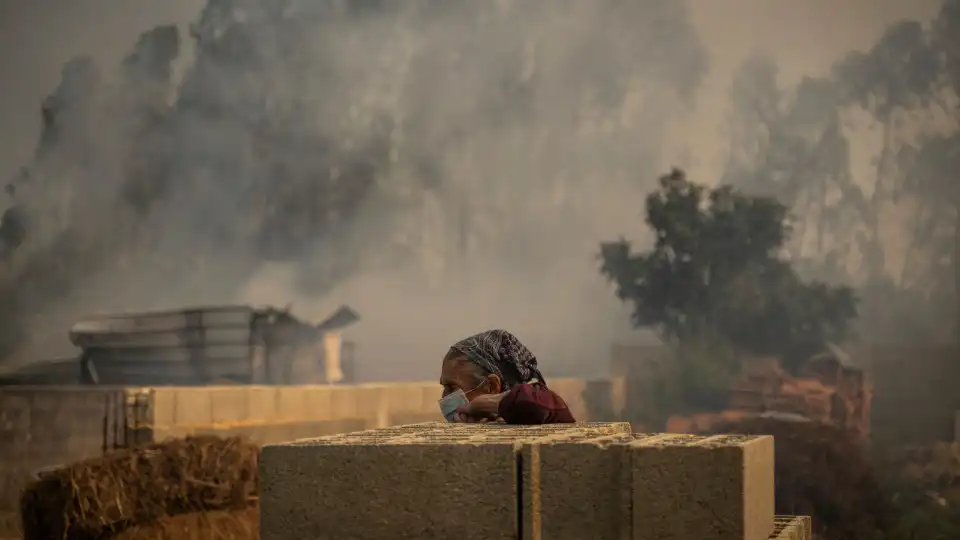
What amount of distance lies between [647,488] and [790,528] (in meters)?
1.05

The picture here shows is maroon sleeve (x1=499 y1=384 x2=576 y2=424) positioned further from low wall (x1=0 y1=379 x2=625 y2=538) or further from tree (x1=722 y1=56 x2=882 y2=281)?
tree (x1=722 y1=56 x2=882 y2=281)

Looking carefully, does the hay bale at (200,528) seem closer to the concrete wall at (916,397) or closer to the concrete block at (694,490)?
the concrete block at (694,490)

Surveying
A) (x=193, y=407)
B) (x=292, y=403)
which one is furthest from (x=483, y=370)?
(x=292, y=403)

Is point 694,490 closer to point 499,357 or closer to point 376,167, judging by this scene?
point 499,357

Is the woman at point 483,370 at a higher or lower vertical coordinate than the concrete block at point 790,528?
higher

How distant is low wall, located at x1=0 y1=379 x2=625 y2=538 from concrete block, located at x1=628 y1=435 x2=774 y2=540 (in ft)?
32.5

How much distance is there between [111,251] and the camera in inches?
941

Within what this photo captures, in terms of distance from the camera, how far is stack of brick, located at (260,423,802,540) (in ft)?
12.1

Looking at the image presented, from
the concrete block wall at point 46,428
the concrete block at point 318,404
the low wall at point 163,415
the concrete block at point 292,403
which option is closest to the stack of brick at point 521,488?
the low wall at point 163,415

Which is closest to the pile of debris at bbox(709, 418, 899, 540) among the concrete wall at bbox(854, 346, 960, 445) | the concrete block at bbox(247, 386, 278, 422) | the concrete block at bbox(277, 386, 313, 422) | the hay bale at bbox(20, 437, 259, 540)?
the concrete wall at bbox(854, 346, 960, 445)

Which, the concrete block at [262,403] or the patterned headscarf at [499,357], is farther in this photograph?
the concrete block at [262,403]

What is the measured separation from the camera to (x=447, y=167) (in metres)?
22.0

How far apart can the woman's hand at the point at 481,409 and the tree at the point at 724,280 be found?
14.2 meters

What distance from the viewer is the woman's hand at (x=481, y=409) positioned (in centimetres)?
512
